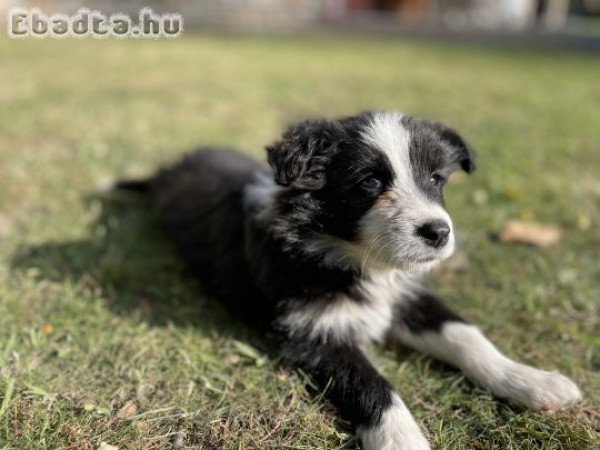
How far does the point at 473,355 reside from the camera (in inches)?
114

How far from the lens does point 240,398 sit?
279cm

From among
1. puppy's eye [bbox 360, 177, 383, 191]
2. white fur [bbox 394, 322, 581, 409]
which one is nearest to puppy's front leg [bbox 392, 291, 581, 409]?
white fur [bbox 394, 322, 581, 409]

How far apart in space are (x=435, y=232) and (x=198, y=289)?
6.03ft

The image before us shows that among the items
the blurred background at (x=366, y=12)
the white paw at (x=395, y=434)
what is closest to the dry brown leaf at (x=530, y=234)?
the white paw at (x=395, y=434)

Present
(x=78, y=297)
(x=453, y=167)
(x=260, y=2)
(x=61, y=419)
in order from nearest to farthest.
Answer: (x=61, y=419) → (x=453, y=167) → (x=78, y=297) → (x=260, y=2)

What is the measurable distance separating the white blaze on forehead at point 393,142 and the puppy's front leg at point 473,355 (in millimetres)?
845

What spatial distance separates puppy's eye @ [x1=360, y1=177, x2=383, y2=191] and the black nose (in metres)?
0.32

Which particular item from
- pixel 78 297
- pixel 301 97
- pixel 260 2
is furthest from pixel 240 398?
pixel 260 2

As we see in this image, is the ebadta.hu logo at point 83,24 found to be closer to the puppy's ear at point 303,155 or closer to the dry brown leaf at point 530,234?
the puppy's ear at point 303,155

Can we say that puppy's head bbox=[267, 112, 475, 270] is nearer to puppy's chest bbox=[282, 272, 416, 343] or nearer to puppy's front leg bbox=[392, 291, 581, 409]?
puppy's chest bbox=[282, 272, 416, 343]

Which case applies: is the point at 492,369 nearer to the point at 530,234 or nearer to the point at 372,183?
the point at 372,183

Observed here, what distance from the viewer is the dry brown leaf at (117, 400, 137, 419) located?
261 centimetres

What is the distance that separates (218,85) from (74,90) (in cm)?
244

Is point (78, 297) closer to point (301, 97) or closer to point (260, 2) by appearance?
point (301, 97)
